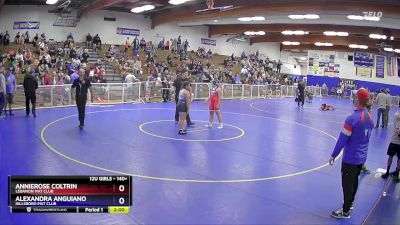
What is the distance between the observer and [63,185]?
4918 mm

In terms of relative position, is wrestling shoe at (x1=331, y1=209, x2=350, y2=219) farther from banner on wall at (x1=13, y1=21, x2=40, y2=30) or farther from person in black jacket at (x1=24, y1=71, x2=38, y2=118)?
banner on wall at (x1=13, y1=21, x2=40, y2=30)

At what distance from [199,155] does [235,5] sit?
44.0 feet

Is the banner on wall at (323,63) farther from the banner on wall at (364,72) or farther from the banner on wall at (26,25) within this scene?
the banner on wall at (26,25)

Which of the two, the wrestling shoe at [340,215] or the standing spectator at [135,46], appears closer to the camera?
the wrestling shoe at [340,215]

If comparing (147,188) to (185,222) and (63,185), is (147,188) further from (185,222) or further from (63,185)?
(63,185)

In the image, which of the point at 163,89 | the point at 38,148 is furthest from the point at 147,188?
the point at 163,89

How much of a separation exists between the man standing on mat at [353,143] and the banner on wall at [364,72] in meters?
41.0

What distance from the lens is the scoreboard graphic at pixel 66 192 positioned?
4.93 m

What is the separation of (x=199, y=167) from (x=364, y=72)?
40623mm

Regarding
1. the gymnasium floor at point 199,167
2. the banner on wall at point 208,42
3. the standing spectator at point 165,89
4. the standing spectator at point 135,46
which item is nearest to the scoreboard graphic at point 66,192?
the gymnasium floor at point 199,167

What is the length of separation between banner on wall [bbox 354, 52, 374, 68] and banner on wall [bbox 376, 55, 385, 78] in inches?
32.4

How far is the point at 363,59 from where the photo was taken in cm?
4409

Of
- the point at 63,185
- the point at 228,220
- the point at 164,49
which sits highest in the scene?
Result: the point at 164,49

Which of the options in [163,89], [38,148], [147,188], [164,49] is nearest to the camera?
[147,188]
